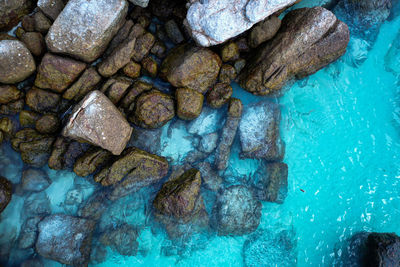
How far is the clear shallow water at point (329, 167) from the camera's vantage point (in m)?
5.58

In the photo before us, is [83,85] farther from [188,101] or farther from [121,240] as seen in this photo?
[121,240]

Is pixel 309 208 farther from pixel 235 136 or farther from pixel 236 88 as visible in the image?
pixel 236 88

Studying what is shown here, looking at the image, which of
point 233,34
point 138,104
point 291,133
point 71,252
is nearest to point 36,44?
point 138,104

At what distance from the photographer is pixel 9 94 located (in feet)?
16.4

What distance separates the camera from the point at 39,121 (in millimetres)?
5074

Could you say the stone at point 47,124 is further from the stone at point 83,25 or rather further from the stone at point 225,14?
the stone at point 225,14

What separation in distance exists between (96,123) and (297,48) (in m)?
4.17

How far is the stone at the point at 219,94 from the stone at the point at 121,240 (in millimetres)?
3269

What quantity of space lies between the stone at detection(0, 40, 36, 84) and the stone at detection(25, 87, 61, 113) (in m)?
0.35

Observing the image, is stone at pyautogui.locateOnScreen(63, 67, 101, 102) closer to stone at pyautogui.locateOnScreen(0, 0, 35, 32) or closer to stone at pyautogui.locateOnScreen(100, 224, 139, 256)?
stone at pyautogui.locateOnScreen(0, 0, 35, 32)

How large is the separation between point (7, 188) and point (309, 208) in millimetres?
6361

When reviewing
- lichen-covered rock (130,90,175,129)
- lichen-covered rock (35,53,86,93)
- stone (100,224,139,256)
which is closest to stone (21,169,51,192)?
stone (100,224,139,256)

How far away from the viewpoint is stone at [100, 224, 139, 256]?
5.39m

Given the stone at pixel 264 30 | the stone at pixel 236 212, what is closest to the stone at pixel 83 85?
the stone at pixel 264 30
